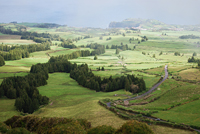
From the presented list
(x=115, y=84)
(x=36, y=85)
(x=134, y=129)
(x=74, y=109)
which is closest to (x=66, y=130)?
(x=134, y=129)

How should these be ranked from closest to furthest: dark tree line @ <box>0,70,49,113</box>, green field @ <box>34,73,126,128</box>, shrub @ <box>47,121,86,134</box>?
shrub @ <box>47,121,86,134</box>, green field @ <box>34,73,126,128</box>, dark tree line @ <box>0,70,49,113</box>

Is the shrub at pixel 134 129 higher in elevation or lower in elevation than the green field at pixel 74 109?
higher

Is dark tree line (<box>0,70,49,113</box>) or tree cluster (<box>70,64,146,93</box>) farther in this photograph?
tree cluster (<box>70,64,146,93</box>)

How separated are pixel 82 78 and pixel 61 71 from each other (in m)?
40.7

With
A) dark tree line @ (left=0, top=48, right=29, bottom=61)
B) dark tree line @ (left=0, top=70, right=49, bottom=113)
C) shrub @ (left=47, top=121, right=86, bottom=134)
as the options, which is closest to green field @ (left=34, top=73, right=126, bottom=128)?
dark tree line @ (left=0, top=70, right=49, bottom=113)

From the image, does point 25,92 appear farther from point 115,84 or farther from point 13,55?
point 13,55

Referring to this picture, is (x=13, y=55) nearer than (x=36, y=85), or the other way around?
(x=36, y=85)

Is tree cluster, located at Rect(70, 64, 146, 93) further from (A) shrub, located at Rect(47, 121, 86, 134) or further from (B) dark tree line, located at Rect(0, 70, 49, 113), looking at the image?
(A) shrub, located at Rect(47, 121, 86, 134)

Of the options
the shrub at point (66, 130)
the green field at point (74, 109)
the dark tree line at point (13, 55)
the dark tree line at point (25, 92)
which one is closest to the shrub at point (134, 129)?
the shrub at point (66, 130)

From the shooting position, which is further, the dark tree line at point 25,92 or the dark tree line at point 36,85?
the dark tree line at point 36,85

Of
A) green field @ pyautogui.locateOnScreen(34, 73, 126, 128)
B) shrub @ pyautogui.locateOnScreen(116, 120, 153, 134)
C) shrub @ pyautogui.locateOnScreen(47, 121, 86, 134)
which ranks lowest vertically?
green field @ pyautogui.locateOnScreen(34, 73, 126, 128)

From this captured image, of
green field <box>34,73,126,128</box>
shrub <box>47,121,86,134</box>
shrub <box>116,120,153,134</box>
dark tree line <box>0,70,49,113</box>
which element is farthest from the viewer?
dark tree line <box>0,70,49,113</box>

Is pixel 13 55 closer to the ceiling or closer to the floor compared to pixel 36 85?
closer to the ceiling

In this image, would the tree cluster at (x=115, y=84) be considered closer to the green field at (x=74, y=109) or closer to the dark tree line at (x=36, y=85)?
the dark tree line at (x=36, y=85)
